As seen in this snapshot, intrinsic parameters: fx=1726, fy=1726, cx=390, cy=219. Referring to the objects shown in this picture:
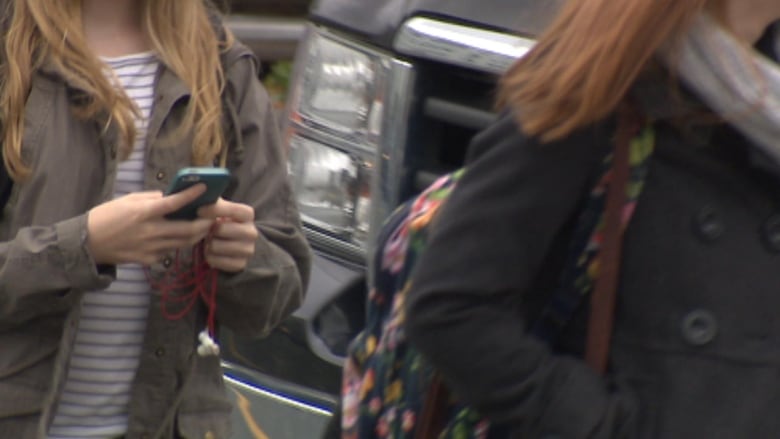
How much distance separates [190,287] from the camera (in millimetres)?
2664

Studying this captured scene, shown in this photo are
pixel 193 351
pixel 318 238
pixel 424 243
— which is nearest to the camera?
pixel 424 243

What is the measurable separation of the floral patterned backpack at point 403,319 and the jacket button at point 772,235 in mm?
168

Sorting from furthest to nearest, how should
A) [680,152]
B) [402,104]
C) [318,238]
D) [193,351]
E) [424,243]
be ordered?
1. [318,238]
2. [402,104]
3. [193,351]
4. [424,243]
5. [680,152]

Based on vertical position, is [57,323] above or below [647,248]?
below

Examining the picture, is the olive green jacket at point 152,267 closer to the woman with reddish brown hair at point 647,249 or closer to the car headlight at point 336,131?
the woman with reddish brown hair at point 647,249

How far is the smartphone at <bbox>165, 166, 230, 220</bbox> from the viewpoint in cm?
240

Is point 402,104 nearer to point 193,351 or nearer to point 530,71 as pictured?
point 193,351

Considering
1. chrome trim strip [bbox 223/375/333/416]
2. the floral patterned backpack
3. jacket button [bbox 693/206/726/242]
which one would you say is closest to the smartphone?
the floral patterned backpack

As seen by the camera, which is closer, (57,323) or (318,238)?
(57,323)

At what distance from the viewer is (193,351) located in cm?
270

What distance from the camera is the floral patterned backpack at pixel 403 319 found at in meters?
2.09

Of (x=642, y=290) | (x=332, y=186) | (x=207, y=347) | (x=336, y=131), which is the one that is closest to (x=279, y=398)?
(x=332, y=186)

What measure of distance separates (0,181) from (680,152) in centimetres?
101

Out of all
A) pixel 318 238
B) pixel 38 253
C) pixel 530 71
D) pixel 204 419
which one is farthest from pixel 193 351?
pixel 318 238
